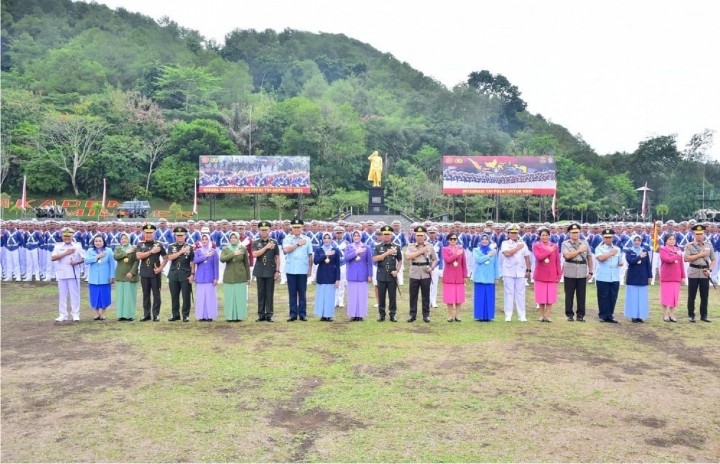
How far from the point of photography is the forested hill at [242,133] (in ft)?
150

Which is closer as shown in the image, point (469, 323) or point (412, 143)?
point (469, 323)

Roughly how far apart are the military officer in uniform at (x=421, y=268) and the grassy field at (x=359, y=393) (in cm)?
67

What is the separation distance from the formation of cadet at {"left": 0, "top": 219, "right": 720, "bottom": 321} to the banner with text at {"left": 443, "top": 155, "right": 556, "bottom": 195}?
14.1 metres

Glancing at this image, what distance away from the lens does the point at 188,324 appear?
33.8ft

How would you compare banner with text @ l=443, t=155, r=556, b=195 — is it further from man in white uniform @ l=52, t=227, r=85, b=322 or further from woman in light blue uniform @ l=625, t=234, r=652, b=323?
man in white uniform @ l=52, t=227, r=85, b=322

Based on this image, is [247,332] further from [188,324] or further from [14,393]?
[14,393]

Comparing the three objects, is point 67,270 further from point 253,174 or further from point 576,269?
point 253,174

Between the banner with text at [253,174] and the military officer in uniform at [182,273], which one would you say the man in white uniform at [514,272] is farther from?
the banner with text at [253,174]

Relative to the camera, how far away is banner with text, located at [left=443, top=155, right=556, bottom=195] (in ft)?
109

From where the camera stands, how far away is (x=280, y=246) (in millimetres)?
15984

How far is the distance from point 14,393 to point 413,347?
16.1ft

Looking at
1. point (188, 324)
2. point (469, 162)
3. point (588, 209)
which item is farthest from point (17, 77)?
point (188, 324)

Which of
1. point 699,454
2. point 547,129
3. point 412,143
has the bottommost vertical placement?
point 699,454

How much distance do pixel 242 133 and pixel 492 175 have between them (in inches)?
1074
